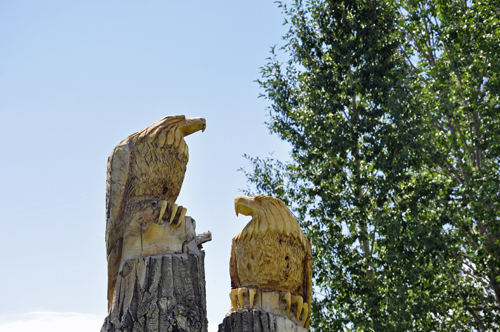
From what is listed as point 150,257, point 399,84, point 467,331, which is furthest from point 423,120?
point 150,257

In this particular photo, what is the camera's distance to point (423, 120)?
27.8 feet

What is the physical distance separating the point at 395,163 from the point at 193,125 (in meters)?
5.37

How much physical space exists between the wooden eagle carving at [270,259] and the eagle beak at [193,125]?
71 centimetres

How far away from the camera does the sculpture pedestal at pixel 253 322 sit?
332 centimetres

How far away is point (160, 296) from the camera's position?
2.83 m

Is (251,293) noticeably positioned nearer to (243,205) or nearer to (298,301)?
(298,301)

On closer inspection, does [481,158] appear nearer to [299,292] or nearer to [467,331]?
[467,331]

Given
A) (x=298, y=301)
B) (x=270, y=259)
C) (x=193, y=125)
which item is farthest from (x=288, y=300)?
(x=193, y=125)

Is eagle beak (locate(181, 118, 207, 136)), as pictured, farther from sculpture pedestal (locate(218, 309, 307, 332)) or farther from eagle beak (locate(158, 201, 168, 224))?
sculpture pedestal (locate(218, 309, 307, 332))

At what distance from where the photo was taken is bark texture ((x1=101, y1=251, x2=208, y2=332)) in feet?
9.04

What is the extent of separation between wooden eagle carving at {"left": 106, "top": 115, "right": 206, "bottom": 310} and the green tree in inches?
200

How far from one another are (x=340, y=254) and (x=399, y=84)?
290cm

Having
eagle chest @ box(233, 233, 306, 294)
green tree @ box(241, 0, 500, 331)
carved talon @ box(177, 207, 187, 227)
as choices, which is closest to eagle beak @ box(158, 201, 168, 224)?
carved talon @ box(177, 207, 187, 227)

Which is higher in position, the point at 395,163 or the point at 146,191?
the point at 395,163
